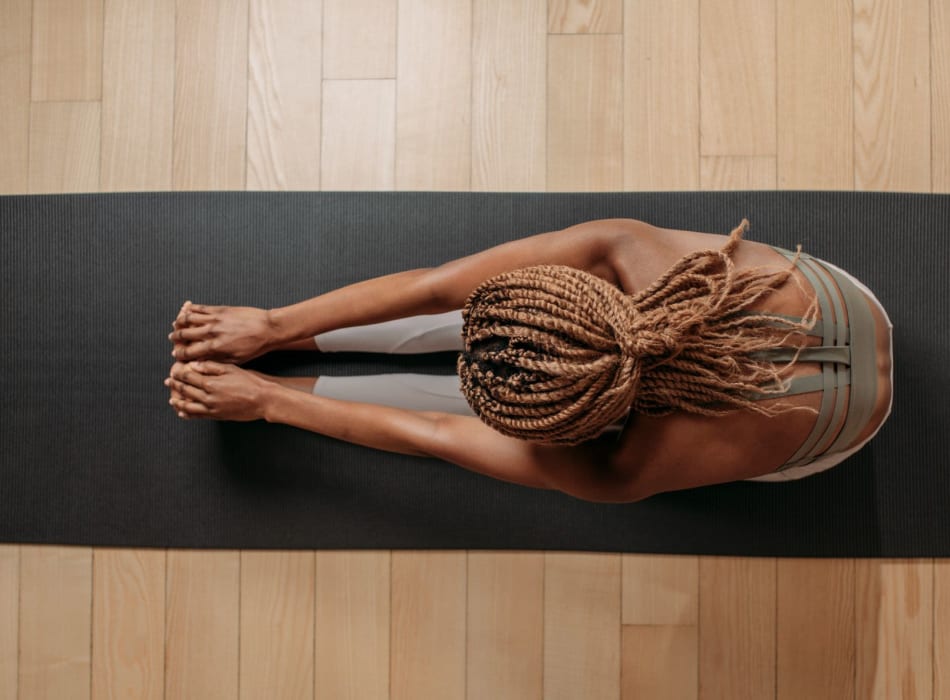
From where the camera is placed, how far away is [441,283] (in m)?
0.93

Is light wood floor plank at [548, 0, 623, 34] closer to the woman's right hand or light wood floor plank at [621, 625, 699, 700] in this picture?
the woman's right hand

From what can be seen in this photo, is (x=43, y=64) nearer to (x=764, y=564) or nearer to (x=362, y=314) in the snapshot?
(x=362, y=314)

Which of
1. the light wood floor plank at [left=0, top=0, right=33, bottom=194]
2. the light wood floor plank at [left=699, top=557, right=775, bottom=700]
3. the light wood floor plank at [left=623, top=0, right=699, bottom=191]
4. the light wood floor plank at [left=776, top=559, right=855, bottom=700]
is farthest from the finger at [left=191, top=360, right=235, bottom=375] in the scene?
the light wood floor plank at [left=776, top=559, right=855, bottom=700]

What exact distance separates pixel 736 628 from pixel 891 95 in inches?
40.7

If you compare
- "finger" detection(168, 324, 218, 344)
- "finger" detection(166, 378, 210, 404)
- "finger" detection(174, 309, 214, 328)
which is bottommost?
"finger" detection(166, 378, 210, 404)

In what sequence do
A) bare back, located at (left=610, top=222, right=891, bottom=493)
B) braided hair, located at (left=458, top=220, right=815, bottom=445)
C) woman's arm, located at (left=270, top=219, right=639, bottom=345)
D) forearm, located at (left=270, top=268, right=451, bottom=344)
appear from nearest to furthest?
braided hair, located at (left=458, top=220, right=815, bottom=445) → bare back, located at (left=610, top=222, right=891, bottom=493) → woman's arm, located at (left=270, top=219, right=639, bottom=345) → forearm, located at (left=270, top=268, right=451, bottom=344)

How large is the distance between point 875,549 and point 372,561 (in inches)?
35.7

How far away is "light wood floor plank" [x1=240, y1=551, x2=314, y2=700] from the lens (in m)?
1.23

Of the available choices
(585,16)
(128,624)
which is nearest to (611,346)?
(585,16)

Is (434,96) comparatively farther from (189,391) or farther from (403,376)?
(189,391)

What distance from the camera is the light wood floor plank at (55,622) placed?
4.09 feet

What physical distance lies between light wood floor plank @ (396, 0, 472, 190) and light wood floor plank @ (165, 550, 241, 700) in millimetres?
798

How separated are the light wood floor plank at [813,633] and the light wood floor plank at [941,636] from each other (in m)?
0.15

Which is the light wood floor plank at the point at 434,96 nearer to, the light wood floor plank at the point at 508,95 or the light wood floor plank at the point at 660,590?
the light wood floor plank at the point at 508,95
